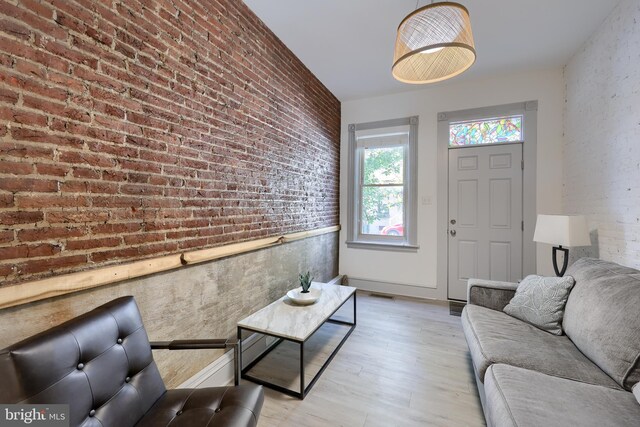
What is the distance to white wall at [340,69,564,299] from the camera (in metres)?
3.19

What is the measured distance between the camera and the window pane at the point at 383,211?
3.96 m

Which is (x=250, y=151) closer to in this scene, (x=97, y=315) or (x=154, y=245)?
(x=154, y=245)

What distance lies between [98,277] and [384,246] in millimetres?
3389

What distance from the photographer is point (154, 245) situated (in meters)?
1.53

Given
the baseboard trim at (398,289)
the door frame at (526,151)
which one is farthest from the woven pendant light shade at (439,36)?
the baseboard trim at (398,289)

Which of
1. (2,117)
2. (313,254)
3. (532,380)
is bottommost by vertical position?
(532,380)

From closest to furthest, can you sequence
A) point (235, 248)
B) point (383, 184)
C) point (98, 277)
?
point (98, 277)
point (235, 248)
point (383, 184)

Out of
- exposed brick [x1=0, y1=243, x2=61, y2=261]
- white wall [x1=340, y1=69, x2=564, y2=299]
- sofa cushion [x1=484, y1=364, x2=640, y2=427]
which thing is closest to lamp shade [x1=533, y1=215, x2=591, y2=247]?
white wall [x1=340, y1=69, x2=564, y2=299]

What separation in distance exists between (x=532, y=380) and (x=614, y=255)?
1714mm

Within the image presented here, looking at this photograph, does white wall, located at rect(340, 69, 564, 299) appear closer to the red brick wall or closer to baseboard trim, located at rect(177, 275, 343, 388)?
the red brick wall

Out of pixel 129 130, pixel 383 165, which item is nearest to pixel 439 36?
pixel 129 130

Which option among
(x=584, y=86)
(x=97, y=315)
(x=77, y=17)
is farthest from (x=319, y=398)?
(x=584, y=86)

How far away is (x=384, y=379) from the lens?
2.03m

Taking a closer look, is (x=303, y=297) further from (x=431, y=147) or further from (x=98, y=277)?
(x=431, y=147)
